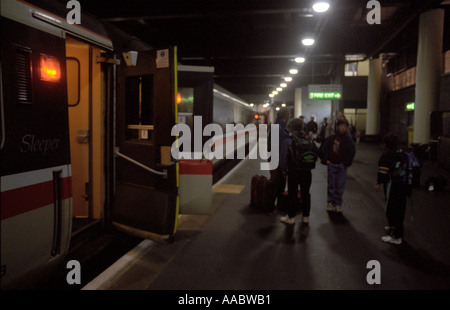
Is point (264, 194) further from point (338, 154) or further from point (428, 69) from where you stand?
point (428, 69)

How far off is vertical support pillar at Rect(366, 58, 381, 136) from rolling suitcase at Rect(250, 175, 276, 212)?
67.9 ft

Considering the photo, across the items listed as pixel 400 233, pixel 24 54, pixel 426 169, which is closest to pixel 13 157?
pixel 24 54

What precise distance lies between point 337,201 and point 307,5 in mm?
6078

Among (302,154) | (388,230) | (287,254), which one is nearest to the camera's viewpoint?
(287,254)

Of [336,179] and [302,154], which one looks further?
[336,179]

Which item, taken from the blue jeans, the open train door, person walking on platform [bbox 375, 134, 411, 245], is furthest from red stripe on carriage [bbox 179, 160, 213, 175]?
person walking on platform [bbox 375, 134, 411, 245]

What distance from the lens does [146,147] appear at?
15.4ft

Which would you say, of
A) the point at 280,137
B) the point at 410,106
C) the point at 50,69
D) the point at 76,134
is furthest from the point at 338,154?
the point at 410,106

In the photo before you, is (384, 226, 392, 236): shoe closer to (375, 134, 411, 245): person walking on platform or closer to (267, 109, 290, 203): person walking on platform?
(375, 134, 411, 245): person walking on platform

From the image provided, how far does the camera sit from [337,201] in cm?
665

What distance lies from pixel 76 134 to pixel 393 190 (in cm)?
444

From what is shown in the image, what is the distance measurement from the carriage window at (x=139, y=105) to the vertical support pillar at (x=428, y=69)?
518 inches

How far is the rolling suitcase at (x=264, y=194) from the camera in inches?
261

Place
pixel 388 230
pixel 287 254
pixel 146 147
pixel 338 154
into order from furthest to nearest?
pixel 338 154 → pixel 388 230 → pixel 146 147 → pixel 287 254
